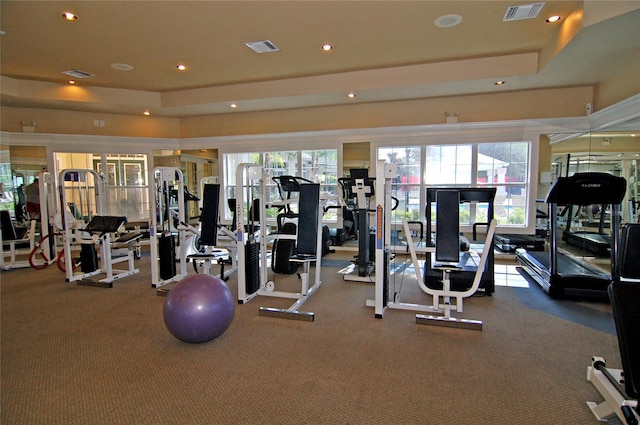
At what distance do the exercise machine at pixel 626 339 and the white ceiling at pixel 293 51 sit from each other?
2655 mm

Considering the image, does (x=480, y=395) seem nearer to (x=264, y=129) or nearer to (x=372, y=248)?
(x=372, y=248)

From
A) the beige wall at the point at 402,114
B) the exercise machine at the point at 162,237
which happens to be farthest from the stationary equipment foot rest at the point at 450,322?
the beige wall at the point at 402,114

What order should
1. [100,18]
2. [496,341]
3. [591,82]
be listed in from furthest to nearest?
1. [591,82]
2. [100,18]
3. [496,341]

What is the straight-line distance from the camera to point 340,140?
7246mm

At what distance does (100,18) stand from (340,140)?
458cm

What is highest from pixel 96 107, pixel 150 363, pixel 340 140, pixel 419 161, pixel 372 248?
pixel 96 107

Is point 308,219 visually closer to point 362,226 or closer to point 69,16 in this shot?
point 362,226

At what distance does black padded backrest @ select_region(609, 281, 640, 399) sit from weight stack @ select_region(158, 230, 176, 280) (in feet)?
16.0

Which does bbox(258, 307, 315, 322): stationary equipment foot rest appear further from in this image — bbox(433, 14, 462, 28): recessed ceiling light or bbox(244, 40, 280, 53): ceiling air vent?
bbox(433, 14, 462, 28): recessed ceiling light

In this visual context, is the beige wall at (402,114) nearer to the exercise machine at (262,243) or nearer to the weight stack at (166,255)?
the exercise machine at (262,243)

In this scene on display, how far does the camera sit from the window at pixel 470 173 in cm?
657

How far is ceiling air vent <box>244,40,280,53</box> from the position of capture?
446cm

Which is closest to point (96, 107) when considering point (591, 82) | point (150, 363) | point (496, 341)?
point (150, 363)

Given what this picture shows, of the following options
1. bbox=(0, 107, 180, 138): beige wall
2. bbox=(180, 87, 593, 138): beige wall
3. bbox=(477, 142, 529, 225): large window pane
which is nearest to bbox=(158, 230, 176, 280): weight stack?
bbox=(180, 87, 593, 138): beige wall
